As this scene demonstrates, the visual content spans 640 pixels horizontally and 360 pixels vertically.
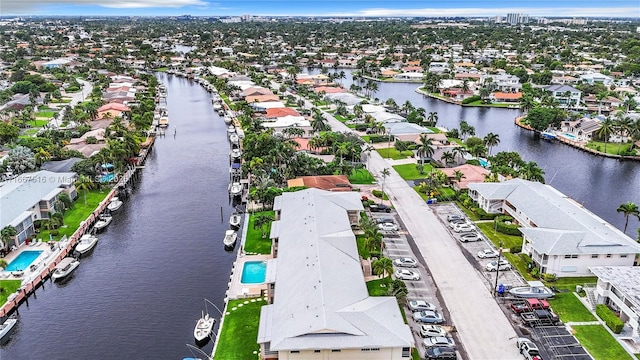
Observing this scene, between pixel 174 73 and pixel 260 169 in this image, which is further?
pixel 174 73

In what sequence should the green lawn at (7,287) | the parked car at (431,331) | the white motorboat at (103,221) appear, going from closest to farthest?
the parked car at (431,331) < the green lawn at (7,287) < the white motorboat at (103,221)

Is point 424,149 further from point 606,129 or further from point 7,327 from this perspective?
point 7,327

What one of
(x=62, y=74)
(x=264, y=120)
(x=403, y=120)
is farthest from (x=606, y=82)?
(x=62, y=74)

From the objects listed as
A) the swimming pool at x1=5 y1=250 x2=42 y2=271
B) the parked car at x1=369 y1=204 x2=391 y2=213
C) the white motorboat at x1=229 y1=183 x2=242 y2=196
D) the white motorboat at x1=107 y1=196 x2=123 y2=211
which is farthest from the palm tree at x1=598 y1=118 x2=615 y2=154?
the swimming pool at x1=5 y1=250 x2=42 y2=271

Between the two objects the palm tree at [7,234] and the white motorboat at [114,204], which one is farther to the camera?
the white motorboat at [114,204]

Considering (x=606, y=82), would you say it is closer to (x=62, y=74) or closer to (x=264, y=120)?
(x=264, y=120)

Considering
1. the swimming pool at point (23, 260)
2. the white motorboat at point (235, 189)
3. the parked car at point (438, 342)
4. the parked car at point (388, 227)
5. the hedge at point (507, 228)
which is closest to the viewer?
the parked car at point (438, 342)

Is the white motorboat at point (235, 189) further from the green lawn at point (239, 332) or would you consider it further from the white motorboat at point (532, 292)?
the white motorboat at point (532, 292)

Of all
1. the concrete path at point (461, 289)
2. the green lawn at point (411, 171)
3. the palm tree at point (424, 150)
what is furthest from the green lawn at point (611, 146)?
the concrete path at point (461, 289)
